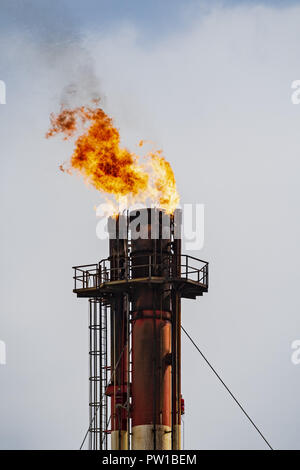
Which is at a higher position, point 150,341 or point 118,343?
point 118,343

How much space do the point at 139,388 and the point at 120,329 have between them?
5775 millimetres

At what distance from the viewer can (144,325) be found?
7838 cm

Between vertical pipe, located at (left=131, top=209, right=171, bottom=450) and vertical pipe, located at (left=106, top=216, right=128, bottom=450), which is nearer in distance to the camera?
vertical pipe, located at (left=131, top=209, right=171, bottom=450)

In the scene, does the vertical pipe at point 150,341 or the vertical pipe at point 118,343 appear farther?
the vertical pipe at point 118,343

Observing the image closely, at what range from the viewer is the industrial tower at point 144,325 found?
7744 centimetres

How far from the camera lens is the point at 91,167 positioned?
8231 cm

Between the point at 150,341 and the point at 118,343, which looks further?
the point at 118,343

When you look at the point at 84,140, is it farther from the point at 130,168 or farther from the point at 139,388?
the point at 139,388

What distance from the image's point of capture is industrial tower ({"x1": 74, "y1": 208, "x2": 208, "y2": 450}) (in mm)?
77438
